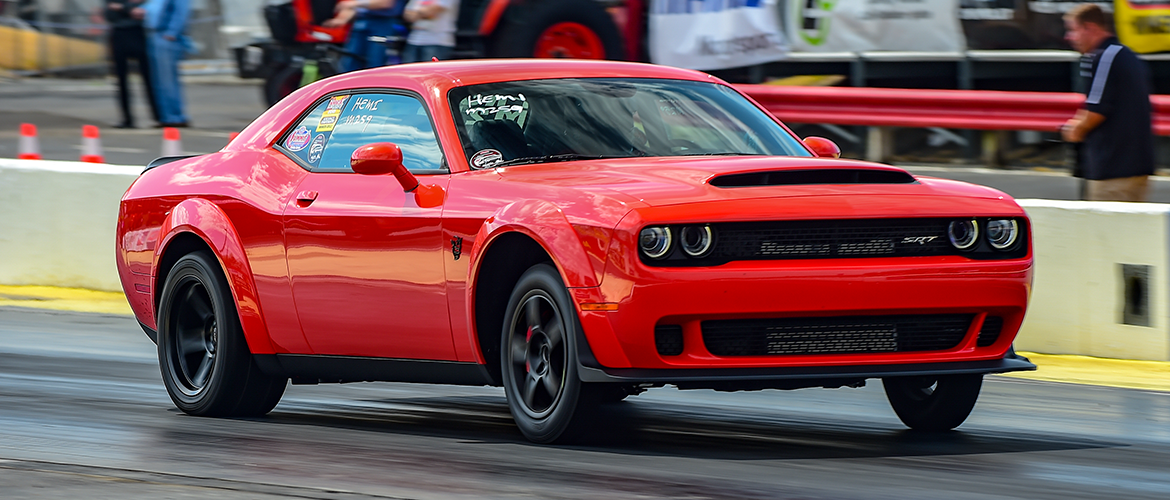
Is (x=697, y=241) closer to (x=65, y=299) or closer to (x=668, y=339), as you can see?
(x=668, y=339)

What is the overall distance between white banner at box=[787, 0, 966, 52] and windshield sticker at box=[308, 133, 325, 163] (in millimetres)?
11405

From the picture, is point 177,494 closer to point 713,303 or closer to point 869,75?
point 713,303

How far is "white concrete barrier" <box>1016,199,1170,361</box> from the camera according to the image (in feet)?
32.3

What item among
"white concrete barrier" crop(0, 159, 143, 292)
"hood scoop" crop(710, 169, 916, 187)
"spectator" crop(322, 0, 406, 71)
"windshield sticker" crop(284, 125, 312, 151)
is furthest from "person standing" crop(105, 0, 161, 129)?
"hood scoop" crop(710, 169, 916, 187)

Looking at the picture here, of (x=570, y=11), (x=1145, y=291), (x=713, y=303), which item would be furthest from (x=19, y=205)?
(x=713, y=303)

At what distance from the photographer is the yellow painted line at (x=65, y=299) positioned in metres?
13.3

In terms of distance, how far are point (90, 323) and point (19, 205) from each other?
2231 mm

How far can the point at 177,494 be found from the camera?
580 cm

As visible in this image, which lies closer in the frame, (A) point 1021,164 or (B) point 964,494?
(B) point 964,494

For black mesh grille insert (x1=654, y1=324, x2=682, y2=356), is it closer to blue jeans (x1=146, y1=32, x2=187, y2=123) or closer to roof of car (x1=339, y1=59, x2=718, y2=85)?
roof of car (x1=339, y1=59, x2=718, y2=85)

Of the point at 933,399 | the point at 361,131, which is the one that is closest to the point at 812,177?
the point at 933,399

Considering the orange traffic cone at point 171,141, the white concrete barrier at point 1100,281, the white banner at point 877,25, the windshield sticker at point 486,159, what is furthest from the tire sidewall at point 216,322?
the white banner at point 877,25

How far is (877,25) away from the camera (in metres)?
18.5

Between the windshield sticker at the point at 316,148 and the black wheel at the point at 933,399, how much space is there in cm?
236
